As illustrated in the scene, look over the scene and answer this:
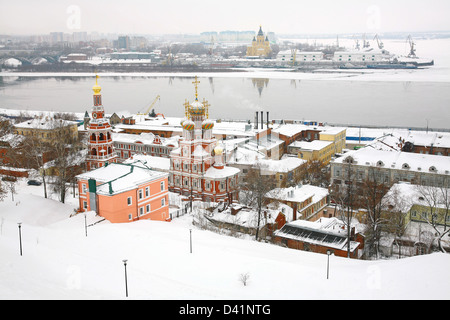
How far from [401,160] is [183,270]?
411 inches

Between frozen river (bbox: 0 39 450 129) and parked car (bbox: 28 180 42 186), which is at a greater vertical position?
frozen river (bbox: 0 39 450 129)

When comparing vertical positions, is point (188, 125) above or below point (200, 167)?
above

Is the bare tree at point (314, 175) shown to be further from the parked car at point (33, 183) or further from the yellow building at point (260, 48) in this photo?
the yellow building at point (260, 48)

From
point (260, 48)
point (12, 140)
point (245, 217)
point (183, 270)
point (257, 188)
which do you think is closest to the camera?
point (183, 270)

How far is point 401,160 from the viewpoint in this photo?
15172mm

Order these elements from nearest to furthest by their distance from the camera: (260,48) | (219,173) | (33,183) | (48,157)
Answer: (219,173)
(33,183)
(48,157)
(260,48)

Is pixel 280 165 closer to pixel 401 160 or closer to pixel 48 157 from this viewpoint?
pixel 401 160

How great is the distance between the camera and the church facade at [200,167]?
14320 millimetres

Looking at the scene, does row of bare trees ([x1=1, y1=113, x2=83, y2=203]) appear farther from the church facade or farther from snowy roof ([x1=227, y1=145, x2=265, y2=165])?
snowy roof ([x1=227, y1=145, x2=265, y2=165])

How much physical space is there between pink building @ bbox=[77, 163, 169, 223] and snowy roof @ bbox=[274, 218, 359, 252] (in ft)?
9.64

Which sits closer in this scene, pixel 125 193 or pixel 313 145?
pixel 125 193

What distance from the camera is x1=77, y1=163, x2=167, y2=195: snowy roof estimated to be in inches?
413

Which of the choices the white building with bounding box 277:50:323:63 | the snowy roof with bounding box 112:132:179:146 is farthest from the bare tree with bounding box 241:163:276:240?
the white building with bounding box 277:50:323:63

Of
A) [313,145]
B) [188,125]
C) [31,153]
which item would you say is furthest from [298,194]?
[31,153]
